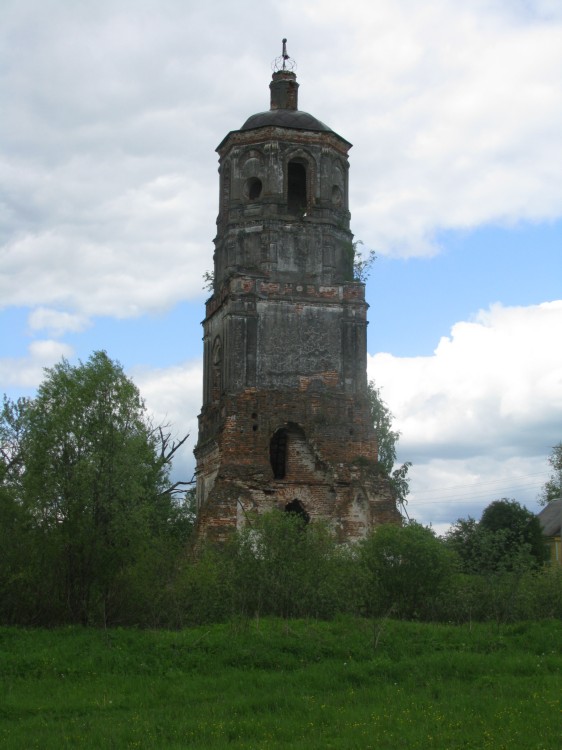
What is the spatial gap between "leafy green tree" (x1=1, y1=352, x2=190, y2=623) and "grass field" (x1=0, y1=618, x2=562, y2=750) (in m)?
1.41

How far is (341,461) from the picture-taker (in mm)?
21844

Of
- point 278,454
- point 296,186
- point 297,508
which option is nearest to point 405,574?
point 297,508

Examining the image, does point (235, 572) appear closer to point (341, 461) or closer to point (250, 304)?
point (341, 461)

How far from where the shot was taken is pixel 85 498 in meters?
16.1

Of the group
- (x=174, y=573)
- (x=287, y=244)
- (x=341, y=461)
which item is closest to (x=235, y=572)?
(x=174, y=573)

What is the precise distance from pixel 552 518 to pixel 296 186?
20033 mm

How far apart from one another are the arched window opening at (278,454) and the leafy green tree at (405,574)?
5.25 m

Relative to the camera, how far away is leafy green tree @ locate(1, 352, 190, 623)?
15711mm

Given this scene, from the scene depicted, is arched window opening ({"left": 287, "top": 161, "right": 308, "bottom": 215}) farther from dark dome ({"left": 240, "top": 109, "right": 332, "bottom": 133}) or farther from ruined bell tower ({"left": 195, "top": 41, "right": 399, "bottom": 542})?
dark dome ({"left": 240, "top": 109, "right": 332, "bottom": 133})

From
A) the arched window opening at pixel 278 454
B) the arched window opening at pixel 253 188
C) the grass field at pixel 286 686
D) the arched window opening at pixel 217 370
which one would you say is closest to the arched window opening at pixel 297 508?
the arched window opening at pixel 278 454

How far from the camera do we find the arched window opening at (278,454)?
22.5 m

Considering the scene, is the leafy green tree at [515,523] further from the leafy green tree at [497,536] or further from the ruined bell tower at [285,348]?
the ruined bell tower at [285,348]

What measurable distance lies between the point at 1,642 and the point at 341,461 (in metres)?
9.85

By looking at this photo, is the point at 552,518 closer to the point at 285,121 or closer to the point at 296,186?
the point at 296,186
